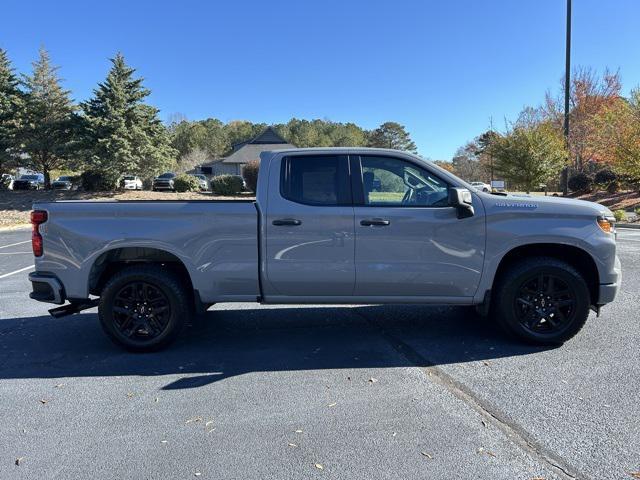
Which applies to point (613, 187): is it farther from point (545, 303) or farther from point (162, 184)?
point (162, 184)

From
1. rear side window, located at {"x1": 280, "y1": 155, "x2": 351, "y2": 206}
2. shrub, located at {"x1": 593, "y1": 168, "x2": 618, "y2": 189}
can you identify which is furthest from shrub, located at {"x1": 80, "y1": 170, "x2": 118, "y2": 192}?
shrub, located at {"x1": 593, "y1": 168, "x2": 618, "y2": 189}

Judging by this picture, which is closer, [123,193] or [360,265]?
[360,265]

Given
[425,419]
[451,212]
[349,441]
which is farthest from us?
[451,212]

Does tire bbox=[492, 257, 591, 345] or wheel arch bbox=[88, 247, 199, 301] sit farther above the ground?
wheel arch bbox=[88, 247, 199, 301]

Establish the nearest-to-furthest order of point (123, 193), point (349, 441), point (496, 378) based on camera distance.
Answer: point (349, 441) → point (496, 378) → point (123, 193)

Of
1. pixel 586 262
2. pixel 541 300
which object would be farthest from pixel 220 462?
pixel 586 262

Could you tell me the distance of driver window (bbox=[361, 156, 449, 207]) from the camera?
15.5 feet

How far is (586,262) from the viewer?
191 inches

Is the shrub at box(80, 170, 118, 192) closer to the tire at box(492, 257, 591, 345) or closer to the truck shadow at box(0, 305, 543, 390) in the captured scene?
the truck shadow at box(0, 305, 543, 390)

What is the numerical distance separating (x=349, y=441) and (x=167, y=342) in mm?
2425

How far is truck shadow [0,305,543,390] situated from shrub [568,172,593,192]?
28.0 m

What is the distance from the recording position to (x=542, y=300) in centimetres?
479

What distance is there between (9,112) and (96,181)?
21.2ft

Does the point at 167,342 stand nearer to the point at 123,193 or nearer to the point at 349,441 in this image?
the point at 349,441
